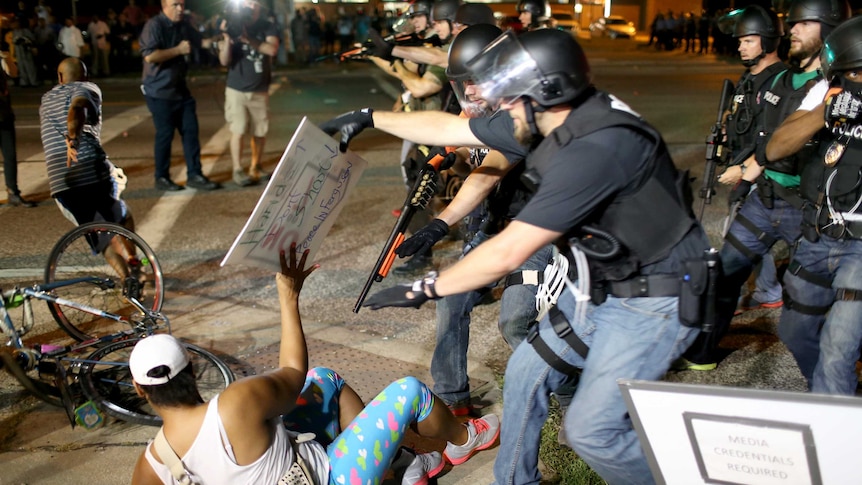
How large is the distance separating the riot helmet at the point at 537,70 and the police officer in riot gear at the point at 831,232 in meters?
1.51

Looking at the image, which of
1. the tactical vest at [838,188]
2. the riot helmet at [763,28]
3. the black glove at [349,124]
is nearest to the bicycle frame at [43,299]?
the black glove at [349,124]

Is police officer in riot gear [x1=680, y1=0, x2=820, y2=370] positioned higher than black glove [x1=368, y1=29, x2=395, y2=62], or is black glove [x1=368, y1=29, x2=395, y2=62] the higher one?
black glove [x1=368, y1=29, x2=395, y2=62]

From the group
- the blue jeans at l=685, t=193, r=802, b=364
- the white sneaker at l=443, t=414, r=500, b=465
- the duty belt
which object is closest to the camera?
the duty belt

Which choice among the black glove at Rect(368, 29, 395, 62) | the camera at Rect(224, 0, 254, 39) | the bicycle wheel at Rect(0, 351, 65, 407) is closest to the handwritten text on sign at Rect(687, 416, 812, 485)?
the bicycle wheel at Rect(0, 351, 65, 407)

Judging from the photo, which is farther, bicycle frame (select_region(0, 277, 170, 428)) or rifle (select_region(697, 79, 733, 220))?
rifle (select_region(697, 79, 733, 220))

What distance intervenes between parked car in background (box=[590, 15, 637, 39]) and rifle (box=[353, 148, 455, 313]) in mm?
39953

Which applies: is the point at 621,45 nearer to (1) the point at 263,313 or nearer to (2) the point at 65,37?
(2) the point at 65,37

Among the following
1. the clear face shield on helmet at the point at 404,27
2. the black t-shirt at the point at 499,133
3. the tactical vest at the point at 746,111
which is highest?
the clear face shield on helmet at the point at 404,27

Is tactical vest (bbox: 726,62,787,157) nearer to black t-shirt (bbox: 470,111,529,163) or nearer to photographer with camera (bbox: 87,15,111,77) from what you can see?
black t-shirt (bbox: 470,111,529,163)

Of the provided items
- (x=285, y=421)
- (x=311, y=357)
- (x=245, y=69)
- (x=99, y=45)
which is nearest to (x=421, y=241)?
(x=285, y=421)

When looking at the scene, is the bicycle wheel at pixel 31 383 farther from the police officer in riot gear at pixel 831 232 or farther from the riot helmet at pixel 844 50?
the riot helmet at pixel 844 50

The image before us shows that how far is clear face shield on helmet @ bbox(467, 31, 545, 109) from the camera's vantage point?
2.71 m

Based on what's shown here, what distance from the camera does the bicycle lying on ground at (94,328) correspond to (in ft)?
13.2

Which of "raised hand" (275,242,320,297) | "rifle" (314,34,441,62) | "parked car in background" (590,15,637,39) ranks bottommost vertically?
"parked car in background" (590,15,637,39)
